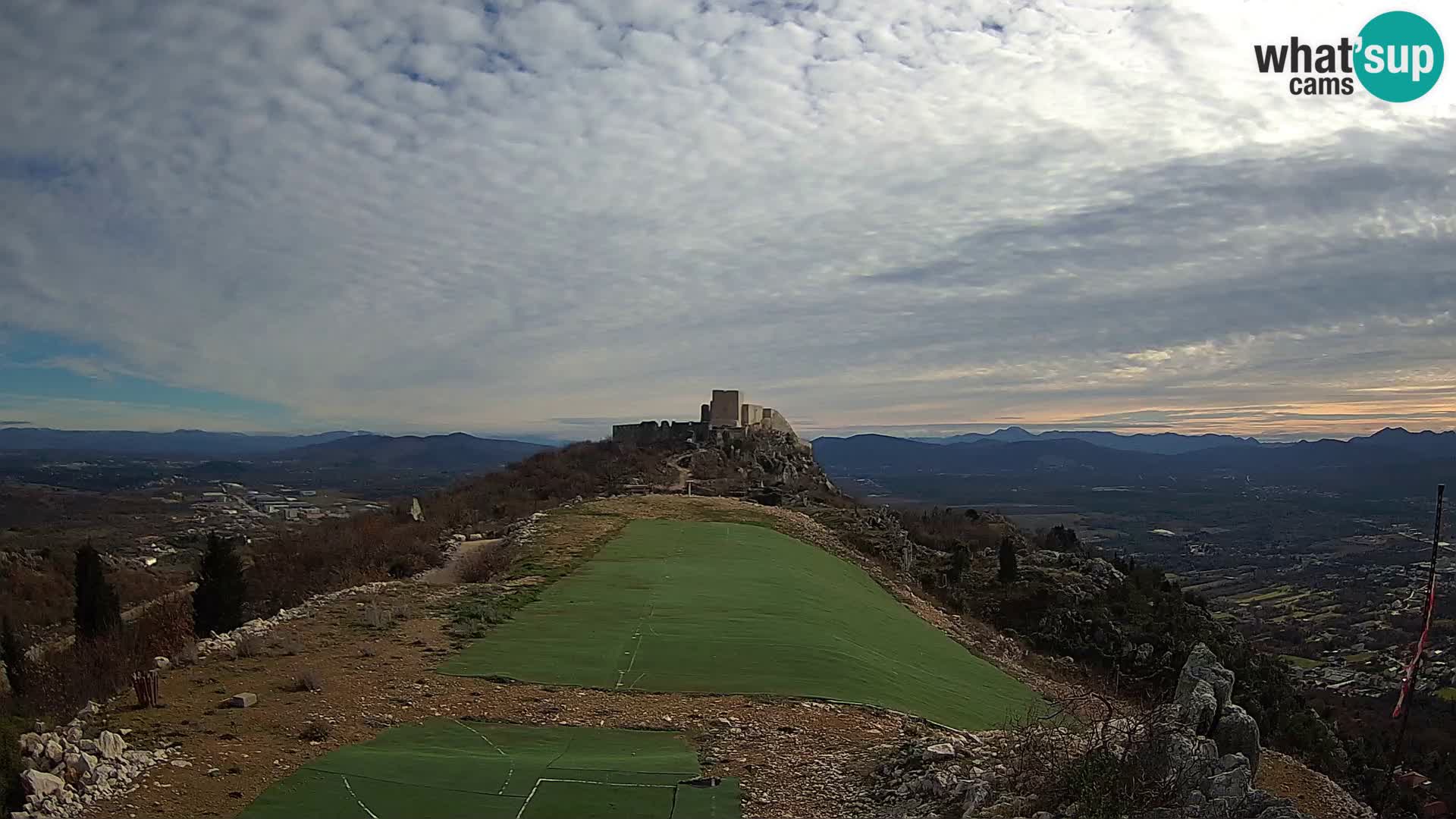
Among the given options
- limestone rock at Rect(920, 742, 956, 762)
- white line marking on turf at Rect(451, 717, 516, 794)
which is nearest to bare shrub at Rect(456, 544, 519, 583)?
white line marking on turf at Rect(451, 717, 516, 794)

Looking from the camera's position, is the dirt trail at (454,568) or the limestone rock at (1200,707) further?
the dirt trail at (454,568)

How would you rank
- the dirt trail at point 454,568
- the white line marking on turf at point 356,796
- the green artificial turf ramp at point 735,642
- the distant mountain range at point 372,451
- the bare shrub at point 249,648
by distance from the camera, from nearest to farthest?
1. the white line marking on turf at point 356,796
2. the green artificial turf ramp at point 735,642
3. the bare shrub at point 249,648
4. the dirt trail at point 454,568
5. the distant mountain range at point 372,451

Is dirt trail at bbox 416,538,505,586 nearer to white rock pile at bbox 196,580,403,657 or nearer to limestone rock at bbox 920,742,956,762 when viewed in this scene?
white rock pile at bbox 196,580,403,657

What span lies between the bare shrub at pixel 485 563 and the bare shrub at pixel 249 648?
695cm

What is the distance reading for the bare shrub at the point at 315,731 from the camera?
9.45m

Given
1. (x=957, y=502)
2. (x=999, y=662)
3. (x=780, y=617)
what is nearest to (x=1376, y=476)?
(x=957, y=502)

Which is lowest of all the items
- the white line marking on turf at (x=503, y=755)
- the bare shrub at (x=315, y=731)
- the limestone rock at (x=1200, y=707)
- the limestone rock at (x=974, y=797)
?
the white line marking on turf at (x=503, y=755)

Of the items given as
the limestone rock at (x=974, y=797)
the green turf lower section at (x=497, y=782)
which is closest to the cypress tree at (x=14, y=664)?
the green turf lower section at (x=497, y=782)

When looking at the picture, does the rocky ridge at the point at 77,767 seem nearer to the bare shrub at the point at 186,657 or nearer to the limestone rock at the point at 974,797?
the bare shrub at the point at 186,657

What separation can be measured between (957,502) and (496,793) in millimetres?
129381

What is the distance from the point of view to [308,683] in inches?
444

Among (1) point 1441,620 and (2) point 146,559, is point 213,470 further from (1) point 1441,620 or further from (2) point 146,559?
(1) point 1441,620

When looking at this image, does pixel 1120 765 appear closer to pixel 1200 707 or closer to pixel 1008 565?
pixel 1200 707

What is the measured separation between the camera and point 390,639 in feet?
47.3
